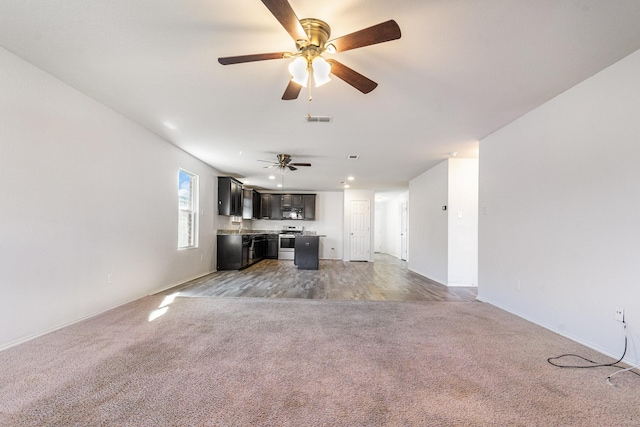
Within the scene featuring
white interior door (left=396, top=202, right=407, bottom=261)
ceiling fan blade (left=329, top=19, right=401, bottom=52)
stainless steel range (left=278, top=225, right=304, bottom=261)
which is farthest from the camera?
white interior door (left=396, top=202, right=407, bottom=261)

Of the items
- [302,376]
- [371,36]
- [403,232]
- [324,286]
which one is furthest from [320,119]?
[403,232]

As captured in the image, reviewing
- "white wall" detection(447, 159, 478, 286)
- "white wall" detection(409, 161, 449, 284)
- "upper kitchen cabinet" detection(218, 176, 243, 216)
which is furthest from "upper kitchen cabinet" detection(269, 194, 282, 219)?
"white wall" detection(447, 159, 478, 286)

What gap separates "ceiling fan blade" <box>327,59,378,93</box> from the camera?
2.05m

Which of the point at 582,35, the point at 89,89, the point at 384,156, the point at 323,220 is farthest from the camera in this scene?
Answer: the point at 323,220

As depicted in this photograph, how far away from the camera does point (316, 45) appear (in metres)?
1.95

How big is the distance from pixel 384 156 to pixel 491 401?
13.9 ft

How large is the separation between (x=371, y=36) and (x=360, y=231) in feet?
26.4

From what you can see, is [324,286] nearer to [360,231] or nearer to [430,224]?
[430,224]

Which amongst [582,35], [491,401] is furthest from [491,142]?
[491,401]

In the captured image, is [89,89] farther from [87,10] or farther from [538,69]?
[538,69]

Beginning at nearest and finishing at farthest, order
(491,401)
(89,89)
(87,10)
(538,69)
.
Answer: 1. (491,401)
2. (87,10)
3. (538,69)
4. (89,89)

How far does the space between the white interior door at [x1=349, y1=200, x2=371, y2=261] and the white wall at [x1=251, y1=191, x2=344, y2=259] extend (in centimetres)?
42

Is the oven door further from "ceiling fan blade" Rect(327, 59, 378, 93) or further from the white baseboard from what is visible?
"ceiling fan blade" Rect(327, 59, 378, 93)

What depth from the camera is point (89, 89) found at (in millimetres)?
2924
